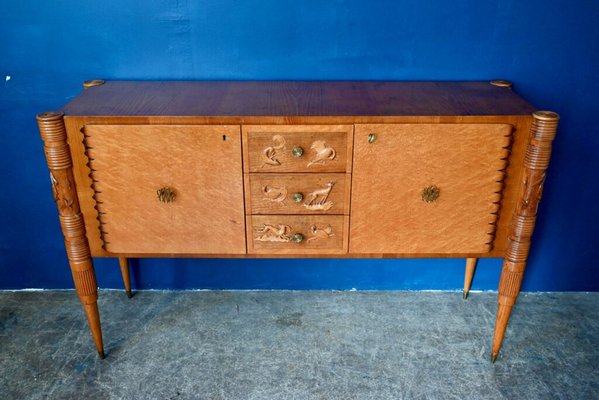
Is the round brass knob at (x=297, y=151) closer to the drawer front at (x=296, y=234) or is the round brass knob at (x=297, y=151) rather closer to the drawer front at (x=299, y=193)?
the drawer front at (x=299, y=193)

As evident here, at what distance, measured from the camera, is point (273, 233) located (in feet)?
5.10

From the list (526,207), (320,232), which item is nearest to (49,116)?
(320,232)

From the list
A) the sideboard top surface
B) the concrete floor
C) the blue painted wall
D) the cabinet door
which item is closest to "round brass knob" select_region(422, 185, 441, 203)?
the cabinet door

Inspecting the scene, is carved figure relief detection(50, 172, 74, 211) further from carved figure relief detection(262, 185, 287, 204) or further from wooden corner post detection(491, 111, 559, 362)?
wooden corner post detection(491, 111, 559, 362)

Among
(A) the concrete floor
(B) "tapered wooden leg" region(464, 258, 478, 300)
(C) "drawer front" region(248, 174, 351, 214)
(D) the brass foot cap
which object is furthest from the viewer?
(B) "tapered wooden leg" region(464, 258, 478, 300)

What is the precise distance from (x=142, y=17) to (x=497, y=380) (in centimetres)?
162

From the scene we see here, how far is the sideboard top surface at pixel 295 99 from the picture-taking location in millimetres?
1421

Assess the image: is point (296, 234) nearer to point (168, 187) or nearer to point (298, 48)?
point (168, 187)

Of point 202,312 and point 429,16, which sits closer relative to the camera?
point 429,16

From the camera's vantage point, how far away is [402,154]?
143 cm

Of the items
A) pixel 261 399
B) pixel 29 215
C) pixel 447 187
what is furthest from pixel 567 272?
pixel 29 215

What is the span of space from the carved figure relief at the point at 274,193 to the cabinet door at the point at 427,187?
0.20 m

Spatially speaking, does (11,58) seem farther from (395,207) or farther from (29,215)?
(395,207)

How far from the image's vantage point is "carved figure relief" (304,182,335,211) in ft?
4.84
